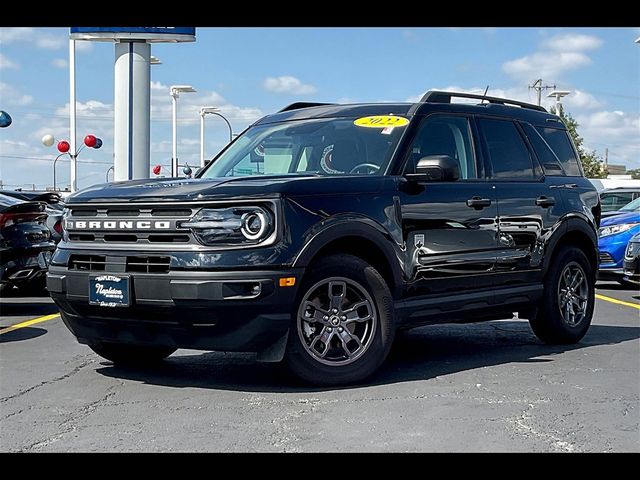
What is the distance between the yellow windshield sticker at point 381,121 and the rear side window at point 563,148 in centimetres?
190

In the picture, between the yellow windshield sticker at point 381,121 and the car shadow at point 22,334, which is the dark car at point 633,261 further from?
the car shadow at point 22,334

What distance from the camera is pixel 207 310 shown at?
5.47m

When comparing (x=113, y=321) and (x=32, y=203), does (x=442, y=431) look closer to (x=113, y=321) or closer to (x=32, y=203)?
(x=113, y=321)

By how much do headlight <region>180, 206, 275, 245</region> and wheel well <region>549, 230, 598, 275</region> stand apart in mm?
3290

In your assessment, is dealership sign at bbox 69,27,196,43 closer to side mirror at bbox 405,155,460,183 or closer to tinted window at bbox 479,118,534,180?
tinted window at bbox 479,118,534,180

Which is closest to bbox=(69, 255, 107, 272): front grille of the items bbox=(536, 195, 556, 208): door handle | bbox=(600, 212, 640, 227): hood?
bbox=(536, 195, 556, 208): door handle

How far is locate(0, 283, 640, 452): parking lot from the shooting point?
15.0ft

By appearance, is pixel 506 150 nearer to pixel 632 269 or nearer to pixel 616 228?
pixel 632 269

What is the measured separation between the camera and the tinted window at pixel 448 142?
22.2ft

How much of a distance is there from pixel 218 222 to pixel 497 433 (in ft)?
6.63

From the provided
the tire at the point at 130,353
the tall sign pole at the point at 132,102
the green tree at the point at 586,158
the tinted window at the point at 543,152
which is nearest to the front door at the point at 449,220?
the tinted window at the point at 543,152
